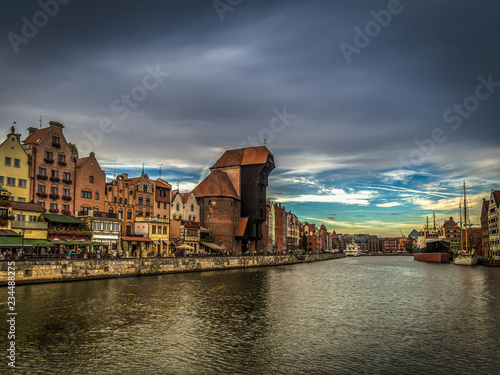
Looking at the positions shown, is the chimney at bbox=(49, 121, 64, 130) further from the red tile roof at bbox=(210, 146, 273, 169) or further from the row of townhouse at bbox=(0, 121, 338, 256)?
the red tile roof at bbox=(210, 146, 273, 169)

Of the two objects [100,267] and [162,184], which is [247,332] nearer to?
[100,267]

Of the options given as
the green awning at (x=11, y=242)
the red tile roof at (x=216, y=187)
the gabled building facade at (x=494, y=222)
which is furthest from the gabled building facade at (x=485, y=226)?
the green awning at (x=11, y=242)

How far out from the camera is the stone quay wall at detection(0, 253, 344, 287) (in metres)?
42.9

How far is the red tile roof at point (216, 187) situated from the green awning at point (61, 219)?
39.7 metres

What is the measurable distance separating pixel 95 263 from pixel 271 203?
96.0 meters

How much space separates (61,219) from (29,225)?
605 centimetres

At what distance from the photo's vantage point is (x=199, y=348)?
21.6 metres

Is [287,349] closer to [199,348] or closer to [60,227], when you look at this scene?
[199,348]

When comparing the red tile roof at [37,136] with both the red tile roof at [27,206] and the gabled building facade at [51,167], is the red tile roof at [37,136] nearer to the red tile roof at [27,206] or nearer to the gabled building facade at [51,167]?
the gabled building facade at [51,167]

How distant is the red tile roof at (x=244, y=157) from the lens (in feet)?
344

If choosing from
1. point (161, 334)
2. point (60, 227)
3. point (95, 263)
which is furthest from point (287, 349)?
point (60, 227)

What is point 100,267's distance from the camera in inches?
2032

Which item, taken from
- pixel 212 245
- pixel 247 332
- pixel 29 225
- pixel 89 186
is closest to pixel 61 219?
pixel 29 225

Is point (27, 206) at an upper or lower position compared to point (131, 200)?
lower
